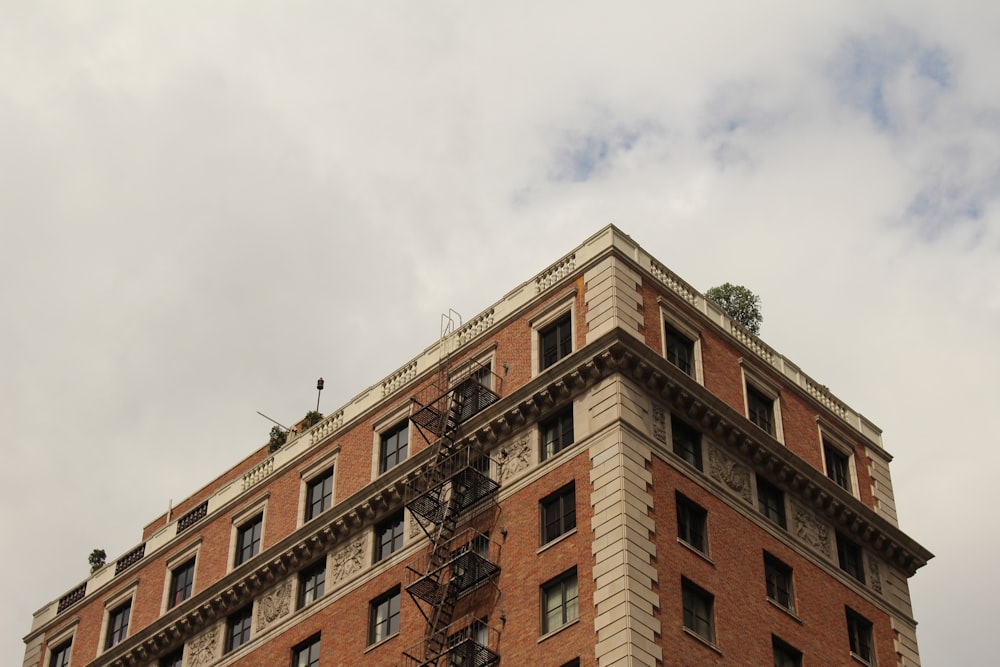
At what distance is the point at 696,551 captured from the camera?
5744 cm

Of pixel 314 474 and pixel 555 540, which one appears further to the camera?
pixel 314 474

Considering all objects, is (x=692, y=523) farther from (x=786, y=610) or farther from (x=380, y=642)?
(x=380, y=642)

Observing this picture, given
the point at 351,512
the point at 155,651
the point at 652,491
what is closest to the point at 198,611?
the point at 155,651

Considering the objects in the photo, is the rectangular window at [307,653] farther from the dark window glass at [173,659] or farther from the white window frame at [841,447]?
the white window frame at [841,447]

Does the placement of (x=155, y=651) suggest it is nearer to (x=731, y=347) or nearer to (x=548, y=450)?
(x=548, y=450)

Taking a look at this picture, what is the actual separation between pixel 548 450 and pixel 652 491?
186 inches

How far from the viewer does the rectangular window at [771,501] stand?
62656 millimetres

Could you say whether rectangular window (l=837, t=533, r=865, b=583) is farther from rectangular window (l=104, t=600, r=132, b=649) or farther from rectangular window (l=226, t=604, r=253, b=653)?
rectangular window (l=104, t=600, r=132, b=649)

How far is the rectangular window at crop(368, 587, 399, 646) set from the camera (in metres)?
62.1

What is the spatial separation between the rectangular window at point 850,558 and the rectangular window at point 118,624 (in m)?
31.1

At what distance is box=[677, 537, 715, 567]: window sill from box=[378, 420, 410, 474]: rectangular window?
43.3 ft

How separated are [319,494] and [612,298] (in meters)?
16.1

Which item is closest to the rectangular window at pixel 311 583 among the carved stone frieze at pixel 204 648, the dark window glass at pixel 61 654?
the carved stone frieze at pixel 204 648

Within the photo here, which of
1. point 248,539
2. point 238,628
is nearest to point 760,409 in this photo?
point 248,539
